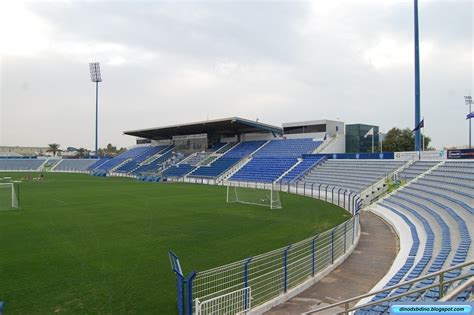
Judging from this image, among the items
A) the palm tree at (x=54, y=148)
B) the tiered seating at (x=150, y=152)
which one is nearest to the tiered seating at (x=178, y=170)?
the tiered seating at (x=150, y=152)

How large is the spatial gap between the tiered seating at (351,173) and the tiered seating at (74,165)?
56.5 meters

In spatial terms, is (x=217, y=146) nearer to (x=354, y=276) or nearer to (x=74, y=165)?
(x=74, y=165)

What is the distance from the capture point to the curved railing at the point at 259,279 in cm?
652

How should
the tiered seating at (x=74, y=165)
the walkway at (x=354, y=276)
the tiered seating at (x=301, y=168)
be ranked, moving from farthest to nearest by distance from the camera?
the tiered seating at (x=74, y=165) < the tiered seating at (x=301, y=168) < the walkway at (x=354, y=276)

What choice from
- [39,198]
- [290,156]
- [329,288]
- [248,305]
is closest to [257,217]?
[329,288]

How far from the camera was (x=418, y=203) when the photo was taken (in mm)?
17406

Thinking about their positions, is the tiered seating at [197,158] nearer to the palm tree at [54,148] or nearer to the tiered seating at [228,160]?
the tiered seating at [228,160]

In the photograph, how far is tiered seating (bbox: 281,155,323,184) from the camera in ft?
119

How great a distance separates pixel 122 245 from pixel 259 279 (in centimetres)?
585

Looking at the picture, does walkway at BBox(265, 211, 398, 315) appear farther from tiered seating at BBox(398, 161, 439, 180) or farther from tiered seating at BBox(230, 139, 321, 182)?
tiered seating at BBox(230, 139, 321, 182)

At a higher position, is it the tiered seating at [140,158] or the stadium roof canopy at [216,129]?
the stadium roof canopy at [216,129]

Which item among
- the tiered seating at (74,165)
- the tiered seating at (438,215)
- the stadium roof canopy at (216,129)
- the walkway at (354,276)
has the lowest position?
the walkway at (354,276)

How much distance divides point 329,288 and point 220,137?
5194cm

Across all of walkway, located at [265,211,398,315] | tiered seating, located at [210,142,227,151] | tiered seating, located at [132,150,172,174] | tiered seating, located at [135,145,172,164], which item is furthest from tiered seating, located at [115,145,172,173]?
walkway, located at [265,211,398,315]
